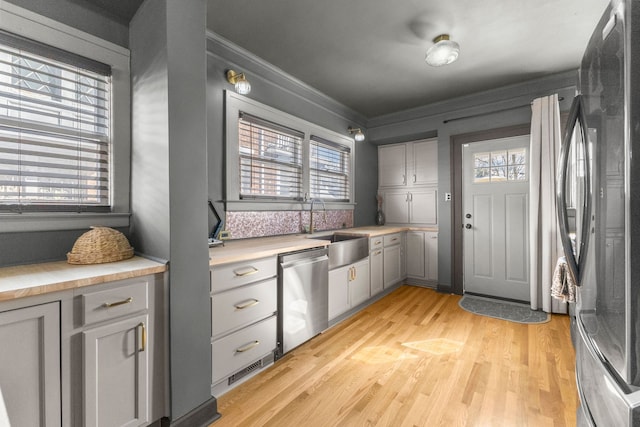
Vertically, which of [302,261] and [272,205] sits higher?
[272,205]

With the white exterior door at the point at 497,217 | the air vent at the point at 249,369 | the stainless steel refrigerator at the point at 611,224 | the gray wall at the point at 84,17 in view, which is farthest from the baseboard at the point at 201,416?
the white exterior door at the point at 497,217

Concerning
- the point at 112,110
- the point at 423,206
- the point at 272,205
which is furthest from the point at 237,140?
the point at 423,206

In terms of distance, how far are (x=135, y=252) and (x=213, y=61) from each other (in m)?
1.69

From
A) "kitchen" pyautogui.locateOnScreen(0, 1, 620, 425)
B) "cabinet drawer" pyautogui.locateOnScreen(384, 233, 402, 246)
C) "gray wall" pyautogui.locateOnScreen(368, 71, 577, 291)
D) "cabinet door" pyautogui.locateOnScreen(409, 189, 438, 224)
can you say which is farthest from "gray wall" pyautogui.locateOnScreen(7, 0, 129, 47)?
"cabinet door" pyautogui.locateOnScreen(409, 189, 438, 224)

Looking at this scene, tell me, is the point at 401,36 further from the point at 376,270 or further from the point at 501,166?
the point at 376,270

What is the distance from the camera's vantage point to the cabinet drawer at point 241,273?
66.6 inches

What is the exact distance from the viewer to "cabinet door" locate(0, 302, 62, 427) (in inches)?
39.7

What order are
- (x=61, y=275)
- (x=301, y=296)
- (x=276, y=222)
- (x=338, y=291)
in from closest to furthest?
(x=61, y=275)
(x=301, y=296)
(x=338, y=291)
(x=276, y=222)

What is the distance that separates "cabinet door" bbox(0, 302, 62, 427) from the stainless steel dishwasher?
49.0 inches

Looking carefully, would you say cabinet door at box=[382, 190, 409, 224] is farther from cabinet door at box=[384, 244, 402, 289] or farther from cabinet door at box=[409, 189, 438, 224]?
cabinet door at box=[384, 244, 402, 289]

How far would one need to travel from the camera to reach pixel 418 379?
192 centimetres

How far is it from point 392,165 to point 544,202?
2091 mm

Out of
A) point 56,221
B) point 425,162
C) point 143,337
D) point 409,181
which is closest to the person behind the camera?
point 143,337

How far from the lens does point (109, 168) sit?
1.80 meters
